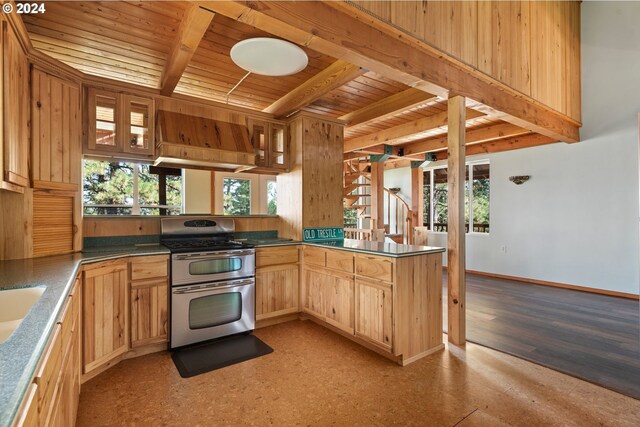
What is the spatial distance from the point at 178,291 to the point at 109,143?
1.47m

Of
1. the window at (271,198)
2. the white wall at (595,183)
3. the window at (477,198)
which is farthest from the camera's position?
the window at (477,198)

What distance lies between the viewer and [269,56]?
2285 millimetres

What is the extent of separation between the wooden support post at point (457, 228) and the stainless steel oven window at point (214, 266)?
80.7 inches

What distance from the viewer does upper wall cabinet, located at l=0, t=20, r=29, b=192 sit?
5.83ft

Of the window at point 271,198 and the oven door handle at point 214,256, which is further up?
the window at point 271,198

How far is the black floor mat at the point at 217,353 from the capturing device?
2506 millimetres

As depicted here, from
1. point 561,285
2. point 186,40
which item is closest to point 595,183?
point 561,285

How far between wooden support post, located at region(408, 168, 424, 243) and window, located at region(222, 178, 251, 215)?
12.2 feet

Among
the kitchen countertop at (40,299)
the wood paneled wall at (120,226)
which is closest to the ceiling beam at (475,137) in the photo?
the kitchen countertop at (40,299)

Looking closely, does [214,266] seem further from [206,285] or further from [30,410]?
[30,410]

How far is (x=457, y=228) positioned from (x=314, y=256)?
146 cm

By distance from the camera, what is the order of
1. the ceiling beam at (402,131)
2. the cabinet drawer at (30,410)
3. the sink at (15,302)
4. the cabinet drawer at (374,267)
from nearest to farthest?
the cabinet drawer at (30,410), the sink at (15,302), the cabinet drawer at (374,267), the ceiling beam at (402,131)

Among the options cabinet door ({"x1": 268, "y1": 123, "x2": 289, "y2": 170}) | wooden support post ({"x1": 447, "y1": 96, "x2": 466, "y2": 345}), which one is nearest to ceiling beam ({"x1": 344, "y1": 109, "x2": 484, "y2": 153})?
wooden support post ({"x1": 447, "y1": 96, "x2": 466, "y2": 345})

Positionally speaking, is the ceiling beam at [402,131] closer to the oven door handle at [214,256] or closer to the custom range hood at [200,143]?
the custom range hood at [200,143]
